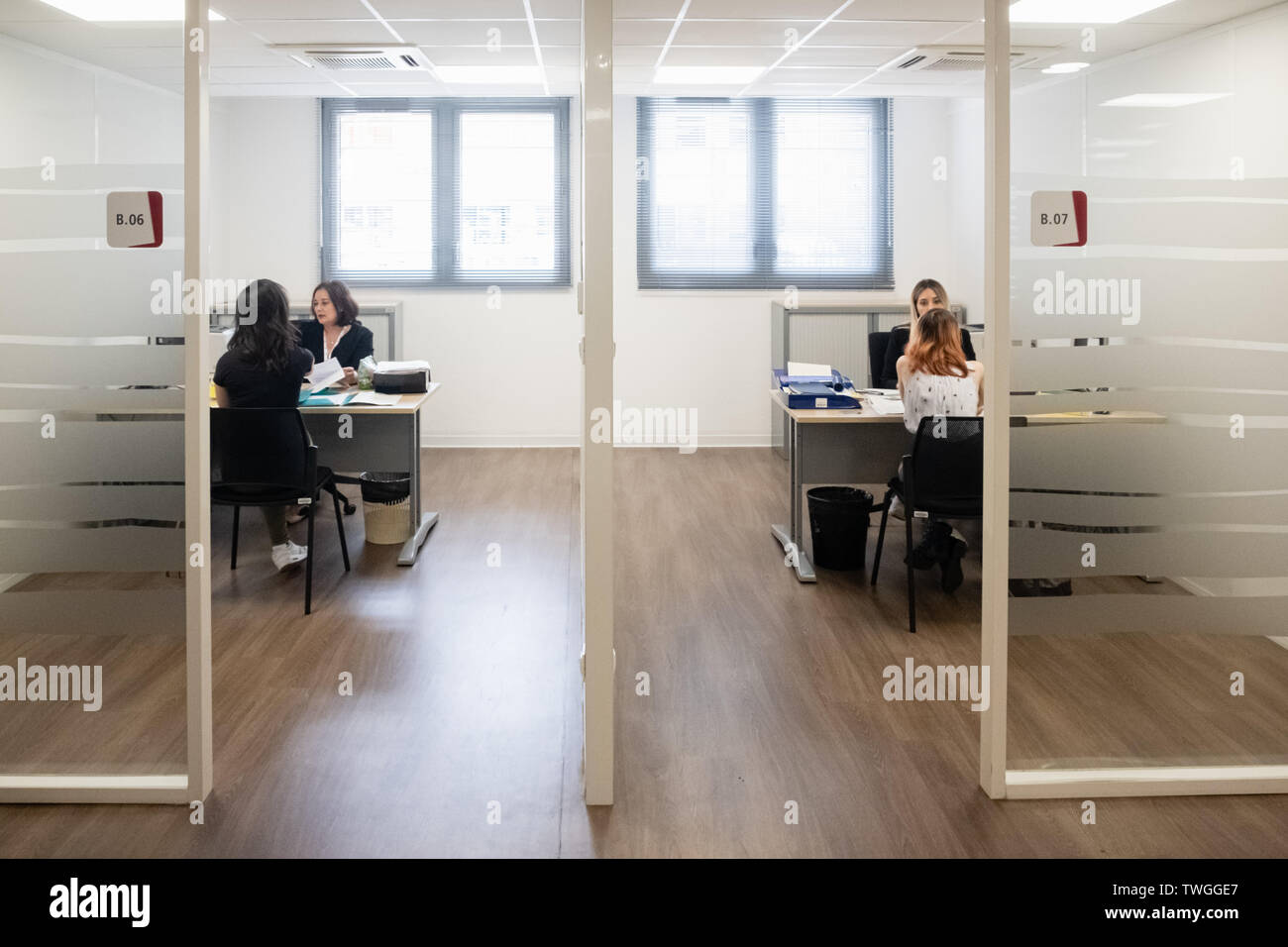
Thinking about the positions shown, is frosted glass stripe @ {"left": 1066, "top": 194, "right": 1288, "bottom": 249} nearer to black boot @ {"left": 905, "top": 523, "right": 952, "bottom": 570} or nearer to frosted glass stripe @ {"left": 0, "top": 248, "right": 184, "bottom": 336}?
black boot @ {"left": 905, "top": 523, "right": 952, "bottom": 570}

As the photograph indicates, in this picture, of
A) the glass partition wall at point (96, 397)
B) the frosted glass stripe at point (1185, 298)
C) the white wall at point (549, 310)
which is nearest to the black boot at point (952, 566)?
the frosted glass stripe at point (1185, 298)

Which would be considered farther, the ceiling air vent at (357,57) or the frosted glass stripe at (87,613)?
the ceiling air vent at (357,57)

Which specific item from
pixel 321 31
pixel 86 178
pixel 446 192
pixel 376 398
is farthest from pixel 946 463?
pixel 446 192

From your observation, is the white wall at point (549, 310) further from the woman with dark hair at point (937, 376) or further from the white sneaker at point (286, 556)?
the woman with dark hair at point (937, 376)

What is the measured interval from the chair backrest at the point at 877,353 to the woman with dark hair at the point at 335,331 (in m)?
2.85

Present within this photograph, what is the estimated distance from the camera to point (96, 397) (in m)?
3.28

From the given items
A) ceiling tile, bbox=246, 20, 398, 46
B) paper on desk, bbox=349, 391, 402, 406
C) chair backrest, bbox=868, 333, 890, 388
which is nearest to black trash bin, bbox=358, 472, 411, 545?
paper on desk, bbox=349, 391, 402, 406

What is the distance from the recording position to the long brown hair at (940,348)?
513cm

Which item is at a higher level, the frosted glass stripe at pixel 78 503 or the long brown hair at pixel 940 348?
the long brown hair at pixel 940 348

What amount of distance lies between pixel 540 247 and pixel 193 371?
6135 millimetres

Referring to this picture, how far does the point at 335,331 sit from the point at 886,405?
3.11 meters

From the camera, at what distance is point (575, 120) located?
906cm

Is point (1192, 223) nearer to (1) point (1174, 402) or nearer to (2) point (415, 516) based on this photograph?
(1) point (1174, 402)
